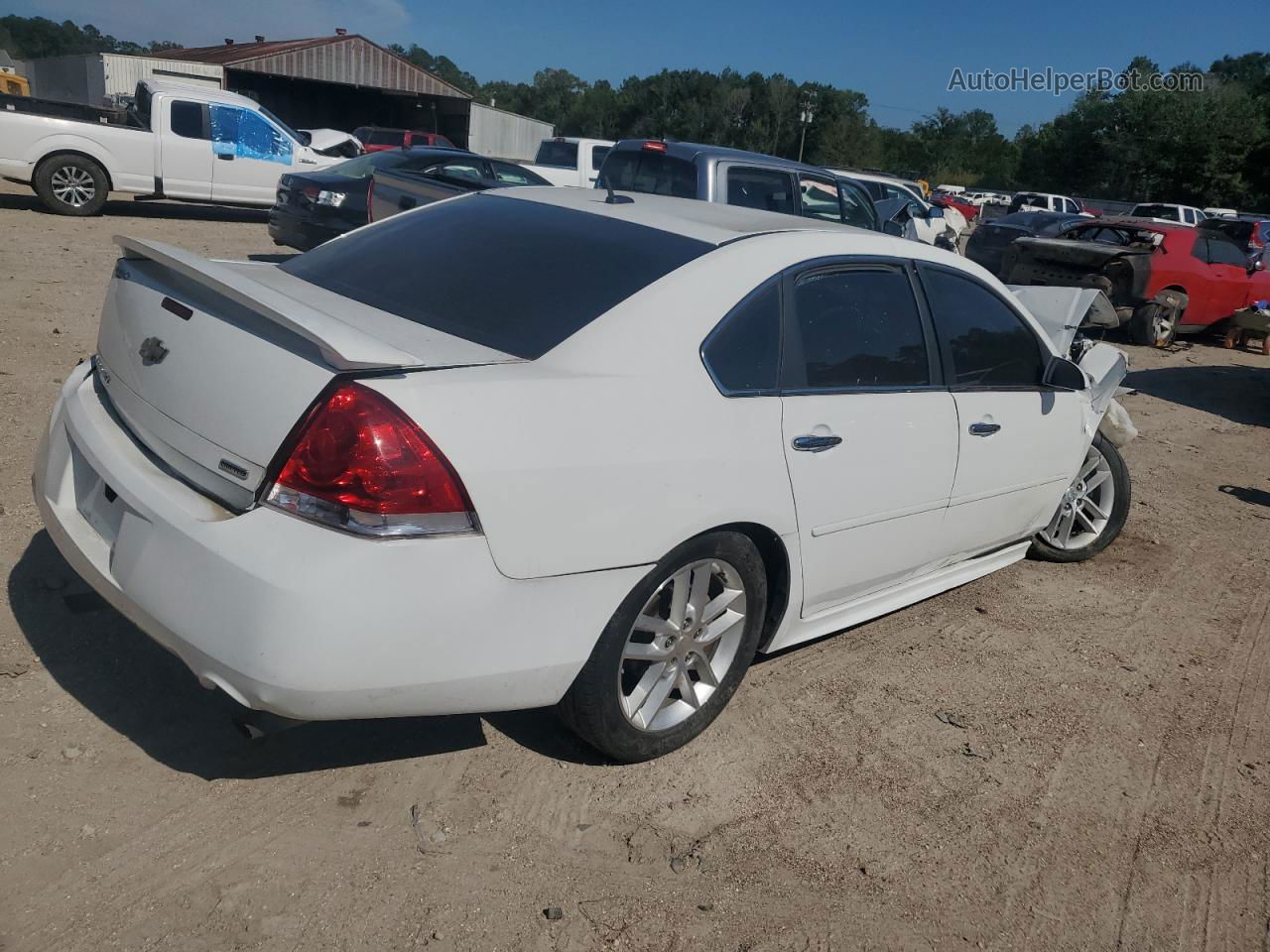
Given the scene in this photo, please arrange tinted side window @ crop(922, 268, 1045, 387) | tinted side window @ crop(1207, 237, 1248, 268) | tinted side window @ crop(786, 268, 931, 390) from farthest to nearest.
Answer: tinted side window @ crop(1207, 237, 1248, 268)
tinted side window @ crop(922, 268, 1045, 387)
tinted side window @ crop(786, 268, 931, 390)

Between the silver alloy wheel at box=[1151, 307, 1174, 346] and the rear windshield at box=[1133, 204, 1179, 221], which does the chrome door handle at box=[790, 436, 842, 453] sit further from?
the rear windshield at box=[1133, 204, 1179, 221]

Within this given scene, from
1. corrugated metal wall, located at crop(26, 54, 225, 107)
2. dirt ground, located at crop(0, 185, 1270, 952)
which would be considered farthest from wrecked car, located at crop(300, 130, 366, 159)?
corrugated metal wall, located at crop(26, 54, 225, 107)

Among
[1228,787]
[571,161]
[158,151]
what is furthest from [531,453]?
[571,161]

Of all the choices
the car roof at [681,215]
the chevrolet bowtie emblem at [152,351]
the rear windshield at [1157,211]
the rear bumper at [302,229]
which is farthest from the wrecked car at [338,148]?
the rear windshield at [1157,211]

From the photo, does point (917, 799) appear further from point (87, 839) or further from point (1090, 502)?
point (1090, 502)

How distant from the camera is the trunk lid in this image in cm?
242

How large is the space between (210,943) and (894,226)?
38.6 feet

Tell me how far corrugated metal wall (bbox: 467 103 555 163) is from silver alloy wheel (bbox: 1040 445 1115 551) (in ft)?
138

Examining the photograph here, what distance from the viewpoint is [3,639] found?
3338 millimetres

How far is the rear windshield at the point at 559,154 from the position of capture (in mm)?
17734

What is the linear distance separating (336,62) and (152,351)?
144 feet

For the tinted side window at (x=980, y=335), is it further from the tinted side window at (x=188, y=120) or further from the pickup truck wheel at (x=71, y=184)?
the tinted side window at (x=188, y=120)

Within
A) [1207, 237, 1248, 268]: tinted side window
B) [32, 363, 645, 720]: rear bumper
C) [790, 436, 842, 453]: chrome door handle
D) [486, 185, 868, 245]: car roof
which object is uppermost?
[486, 185, 868, 245]: car roof

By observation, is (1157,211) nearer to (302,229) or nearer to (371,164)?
(371,164)
